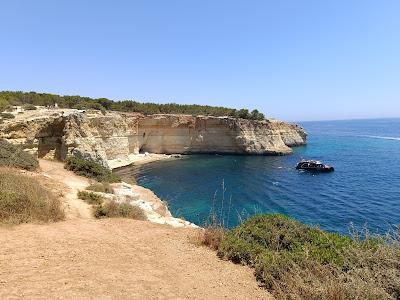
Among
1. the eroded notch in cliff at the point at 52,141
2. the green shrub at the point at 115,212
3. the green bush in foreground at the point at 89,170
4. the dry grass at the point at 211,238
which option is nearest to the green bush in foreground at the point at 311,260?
the dry grass at the point at 211,238

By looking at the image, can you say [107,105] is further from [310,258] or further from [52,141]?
[310,258]

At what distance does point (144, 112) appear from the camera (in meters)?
61.4

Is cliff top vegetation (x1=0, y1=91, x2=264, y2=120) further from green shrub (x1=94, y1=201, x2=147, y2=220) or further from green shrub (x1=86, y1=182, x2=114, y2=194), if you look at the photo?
green shrub (x1=94, y1=201, x2=147, y2=220)

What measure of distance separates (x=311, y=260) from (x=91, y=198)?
1055 centimetres

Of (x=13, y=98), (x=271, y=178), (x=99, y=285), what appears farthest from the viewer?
(x=13, y=98)

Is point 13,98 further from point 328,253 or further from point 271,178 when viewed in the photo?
point 328,253

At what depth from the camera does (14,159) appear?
65.5ft

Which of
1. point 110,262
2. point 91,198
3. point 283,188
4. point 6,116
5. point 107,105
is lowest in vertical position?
point 283,188

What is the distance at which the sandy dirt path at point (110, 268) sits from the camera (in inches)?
240

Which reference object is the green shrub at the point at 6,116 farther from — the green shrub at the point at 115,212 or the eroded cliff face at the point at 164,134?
the green shrub at the point at 115,212

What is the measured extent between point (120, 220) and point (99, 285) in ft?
18.0

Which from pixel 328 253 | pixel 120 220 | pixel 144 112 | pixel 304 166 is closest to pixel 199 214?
pixel 120 220

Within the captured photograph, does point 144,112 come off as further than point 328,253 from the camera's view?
Yes

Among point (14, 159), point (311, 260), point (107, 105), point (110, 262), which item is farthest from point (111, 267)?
point (107, 105)
